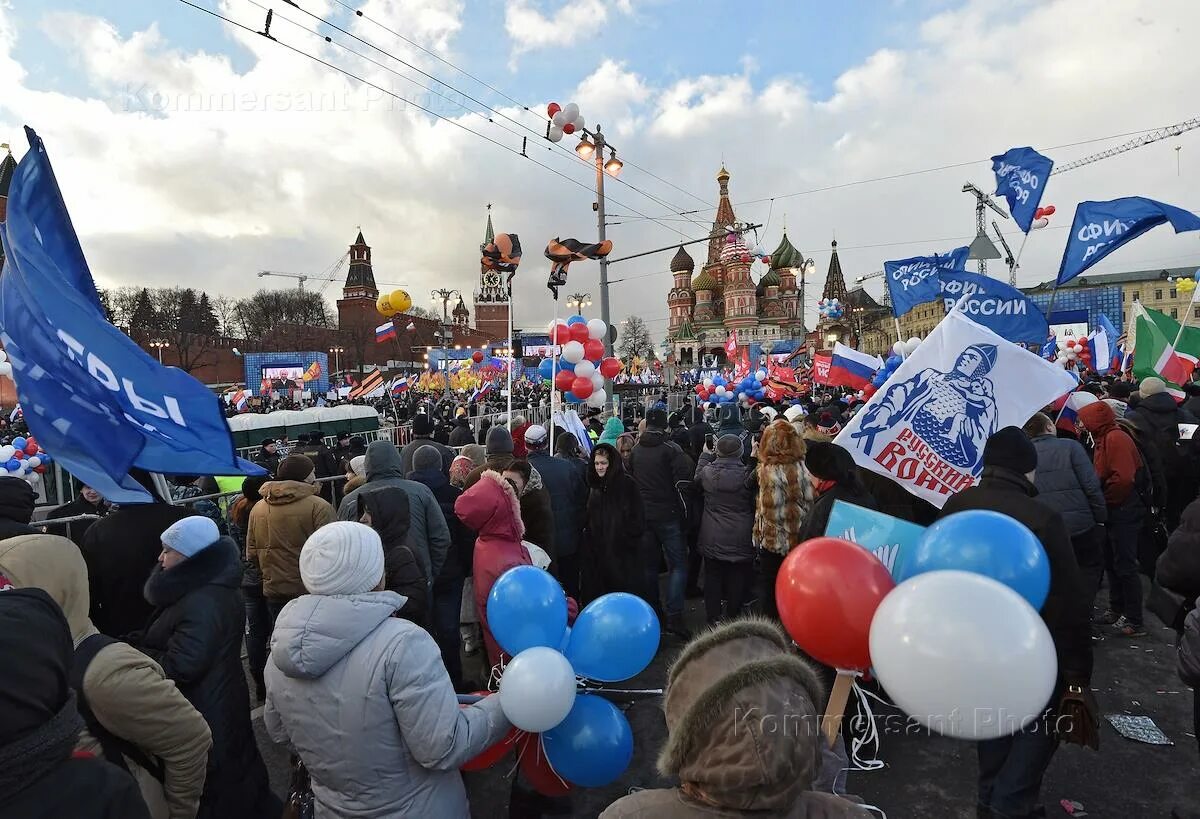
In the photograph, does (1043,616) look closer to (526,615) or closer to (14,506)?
(526,615)

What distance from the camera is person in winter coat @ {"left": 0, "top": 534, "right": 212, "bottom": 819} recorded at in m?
1.87

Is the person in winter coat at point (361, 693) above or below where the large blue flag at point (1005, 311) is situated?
below

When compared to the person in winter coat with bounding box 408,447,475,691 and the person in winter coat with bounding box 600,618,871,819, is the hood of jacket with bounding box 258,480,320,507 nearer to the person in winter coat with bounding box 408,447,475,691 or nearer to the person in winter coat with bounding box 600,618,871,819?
the person in winter coat with bounding box 408,447,475,691

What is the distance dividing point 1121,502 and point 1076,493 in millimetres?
1240

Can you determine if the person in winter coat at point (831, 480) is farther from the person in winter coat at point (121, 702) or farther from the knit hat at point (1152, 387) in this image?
the knit hat at point (1152, 387)

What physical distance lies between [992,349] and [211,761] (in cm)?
453

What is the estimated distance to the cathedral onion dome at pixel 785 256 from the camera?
68500 mm

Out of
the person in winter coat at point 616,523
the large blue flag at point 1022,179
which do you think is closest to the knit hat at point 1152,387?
the large blue flag at point 1022,179

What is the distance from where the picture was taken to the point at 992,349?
11.6 feet

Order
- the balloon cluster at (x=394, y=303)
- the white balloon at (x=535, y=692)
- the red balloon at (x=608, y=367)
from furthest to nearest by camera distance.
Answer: the balloon cluster at (x=394, y=303) → the red balloon at (x=608, y=367) → the white balloon at (x=535, y=692)

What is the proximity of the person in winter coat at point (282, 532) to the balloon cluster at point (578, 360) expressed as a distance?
13.0 ft

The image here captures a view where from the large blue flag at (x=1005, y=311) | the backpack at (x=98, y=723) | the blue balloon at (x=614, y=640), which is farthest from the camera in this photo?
the large blue flag at (x=1005, y=311)

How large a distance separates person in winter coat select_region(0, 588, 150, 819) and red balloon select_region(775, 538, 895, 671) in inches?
75.9

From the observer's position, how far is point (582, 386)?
25.2ft
